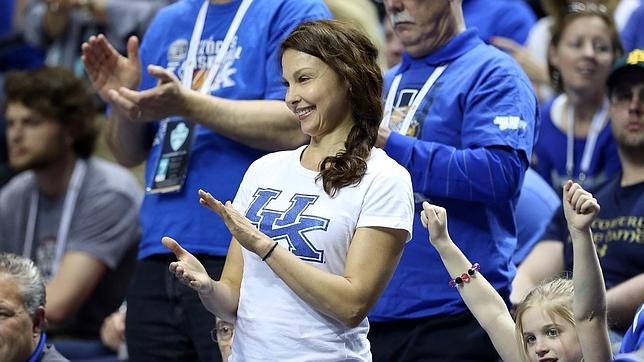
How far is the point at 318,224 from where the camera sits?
3062 mm

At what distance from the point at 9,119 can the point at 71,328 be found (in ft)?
3.51

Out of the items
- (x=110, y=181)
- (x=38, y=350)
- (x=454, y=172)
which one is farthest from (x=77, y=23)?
(x=454, y=172)

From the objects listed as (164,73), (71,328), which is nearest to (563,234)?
(164,73)

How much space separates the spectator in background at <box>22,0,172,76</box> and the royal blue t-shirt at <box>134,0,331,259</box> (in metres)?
2.76

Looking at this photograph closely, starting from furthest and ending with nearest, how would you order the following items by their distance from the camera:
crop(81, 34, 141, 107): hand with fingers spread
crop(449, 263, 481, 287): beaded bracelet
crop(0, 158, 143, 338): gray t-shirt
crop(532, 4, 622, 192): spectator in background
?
1. crop(0, 158, 143, 338): gray t-shirt
2. crop(532, 4, 622, 192): spectator in background
3. crop(81, 34, 141, 107): hand with fingers spread
4. crop(449, 263, 481, 287): beaded bracelet

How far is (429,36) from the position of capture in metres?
3.90

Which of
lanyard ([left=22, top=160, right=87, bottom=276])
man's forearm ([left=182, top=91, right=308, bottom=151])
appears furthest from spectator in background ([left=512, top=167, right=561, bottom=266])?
lanyard ([left=22, top=160, right=87, bottom=276])

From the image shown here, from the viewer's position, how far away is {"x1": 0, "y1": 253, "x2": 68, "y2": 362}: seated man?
399 centimetres

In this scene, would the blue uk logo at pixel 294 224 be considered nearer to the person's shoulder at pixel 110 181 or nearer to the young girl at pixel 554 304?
A: the young girl at pixel 554 304

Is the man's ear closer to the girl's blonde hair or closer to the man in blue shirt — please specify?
the man in blue shirt

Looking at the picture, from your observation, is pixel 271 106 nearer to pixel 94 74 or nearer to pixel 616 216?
pixel 94 74

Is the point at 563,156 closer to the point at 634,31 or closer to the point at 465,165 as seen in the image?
the point at 634,31

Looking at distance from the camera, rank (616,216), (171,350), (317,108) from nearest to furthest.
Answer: (317,108), (171,350), (616,216)

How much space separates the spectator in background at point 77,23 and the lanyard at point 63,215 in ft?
3.15
